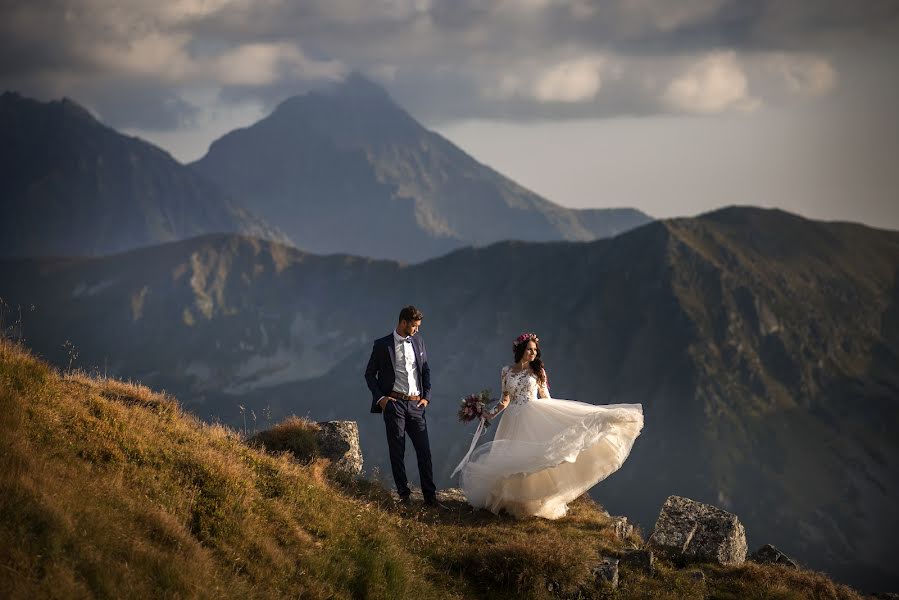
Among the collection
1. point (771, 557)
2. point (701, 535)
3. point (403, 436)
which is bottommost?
point (771, 557)

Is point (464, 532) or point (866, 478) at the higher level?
point (464, 532)

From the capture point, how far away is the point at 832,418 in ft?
635

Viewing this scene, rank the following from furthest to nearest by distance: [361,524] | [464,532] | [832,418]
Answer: [832,418] < [464,532] < [361,524]

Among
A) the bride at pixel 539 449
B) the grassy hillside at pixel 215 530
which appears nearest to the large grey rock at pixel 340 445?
the grassy hillside at pixel 215 530

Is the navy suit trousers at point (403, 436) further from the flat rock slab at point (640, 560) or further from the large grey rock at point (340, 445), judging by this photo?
the flat rock slab at point (640, 560)

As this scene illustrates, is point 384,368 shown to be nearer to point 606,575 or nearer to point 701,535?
point 606,575

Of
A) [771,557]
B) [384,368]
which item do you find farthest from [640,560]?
[384,368]

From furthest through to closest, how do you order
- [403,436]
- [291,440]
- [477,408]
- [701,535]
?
[477,408] → [291,440] → [403,436] → [701,535]

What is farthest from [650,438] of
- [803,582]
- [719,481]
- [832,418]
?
[803,582]

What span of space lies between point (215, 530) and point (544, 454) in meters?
5.78

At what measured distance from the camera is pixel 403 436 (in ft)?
44.6

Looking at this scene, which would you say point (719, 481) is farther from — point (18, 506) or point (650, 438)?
point (18, 506)

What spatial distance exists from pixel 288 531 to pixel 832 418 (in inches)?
8267

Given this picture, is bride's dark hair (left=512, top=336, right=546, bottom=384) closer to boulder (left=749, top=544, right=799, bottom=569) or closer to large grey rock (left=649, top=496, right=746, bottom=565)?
large grey rock (left=649, top=496, right=746, bottom=565)
